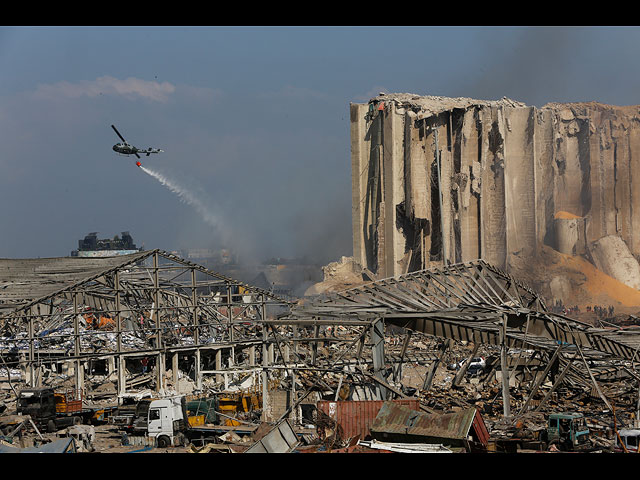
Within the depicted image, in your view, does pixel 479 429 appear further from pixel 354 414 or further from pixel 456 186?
pixel 456 186

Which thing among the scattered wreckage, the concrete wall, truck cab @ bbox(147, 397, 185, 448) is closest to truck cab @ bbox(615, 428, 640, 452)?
the scattered wreckage

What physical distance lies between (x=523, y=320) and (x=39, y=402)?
15.9 meters

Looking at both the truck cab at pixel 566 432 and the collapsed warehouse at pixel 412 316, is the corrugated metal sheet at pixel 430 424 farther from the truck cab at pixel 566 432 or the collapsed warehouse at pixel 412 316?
the truck cab at pixel 566 432

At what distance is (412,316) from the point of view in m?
26.9

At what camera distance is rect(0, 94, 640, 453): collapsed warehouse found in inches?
1026

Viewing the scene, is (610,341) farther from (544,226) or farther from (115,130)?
(544,226)

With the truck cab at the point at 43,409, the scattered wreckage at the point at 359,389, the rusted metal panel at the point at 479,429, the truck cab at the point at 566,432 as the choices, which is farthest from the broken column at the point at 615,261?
the rusted metal panel at the point at 479,429

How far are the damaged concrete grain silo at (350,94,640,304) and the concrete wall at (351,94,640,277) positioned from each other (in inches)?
3.7

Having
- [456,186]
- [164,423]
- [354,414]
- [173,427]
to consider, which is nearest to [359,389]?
[354,414]

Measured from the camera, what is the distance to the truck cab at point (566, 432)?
22688mm

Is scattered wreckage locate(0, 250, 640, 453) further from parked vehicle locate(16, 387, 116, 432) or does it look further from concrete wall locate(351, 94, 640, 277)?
concrete wall locate(351, 94, 640, 277)

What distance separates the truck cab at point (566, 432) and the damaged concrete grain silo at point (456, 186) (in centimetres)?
5154
